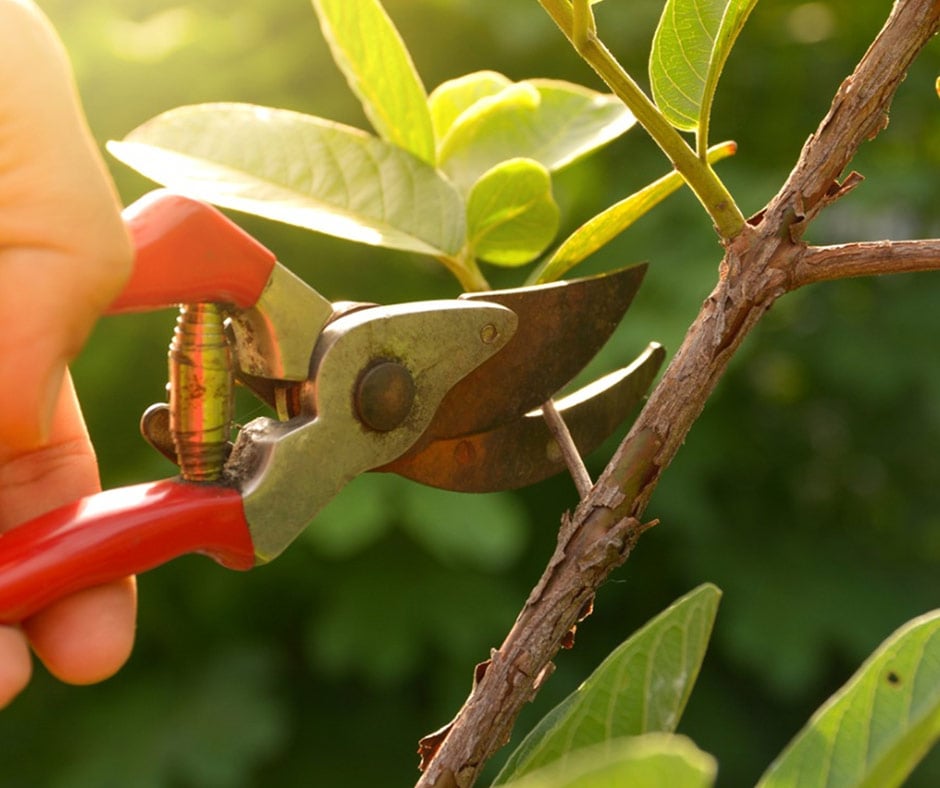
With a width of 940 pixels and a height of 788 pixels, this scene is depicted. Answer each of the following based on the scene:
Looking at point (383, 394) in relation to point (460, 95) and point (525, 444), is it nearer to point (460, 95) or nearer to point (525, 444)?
point (525, 444)

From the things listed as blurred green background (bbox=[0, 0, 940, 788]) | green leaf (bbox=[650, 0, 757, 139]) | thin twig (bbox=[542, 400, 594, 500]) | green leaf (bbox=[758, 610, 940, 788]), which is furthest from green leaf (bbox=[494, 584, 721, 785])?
blurred green background (bbox=[0, 0, 940, 788])

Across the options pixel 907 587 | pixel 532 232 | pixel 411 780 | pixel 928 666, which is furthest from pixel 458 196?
pixel 907 587

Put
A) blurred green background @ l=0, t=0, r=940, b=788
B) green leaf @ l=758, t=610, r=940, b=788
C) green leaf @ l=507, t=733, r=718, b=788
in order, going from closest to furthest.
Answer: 1. green leaf @ l=507, t=733, r=718, b=788
2. green leaf @ l=758, t=610, r=940, b=788
3. blurred green background @ l=0, t=0, r=940, b=788

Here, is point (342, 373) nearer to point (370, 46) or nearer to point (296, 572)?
point (370, 46)

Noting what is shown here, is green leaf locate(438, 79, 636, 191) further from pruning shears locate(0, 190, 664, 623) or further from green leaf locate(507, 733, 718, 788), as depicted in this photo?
green leaf locate(507, 733, 718, 788)

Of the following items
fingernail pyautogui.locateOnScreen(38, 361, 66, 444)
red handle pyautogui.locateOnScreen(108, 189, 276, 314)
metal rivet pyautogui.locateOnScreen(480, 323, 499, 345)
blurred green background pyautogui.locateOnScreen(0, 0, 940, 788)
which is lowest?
blurred green background pyautogui.locateOnScreen(0, 0, 940, 788)

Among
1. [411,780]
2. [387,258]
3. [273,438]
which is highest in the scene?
[273,438]
